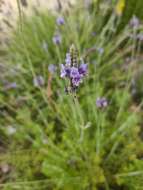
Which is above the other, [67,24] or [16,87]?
[67,24]

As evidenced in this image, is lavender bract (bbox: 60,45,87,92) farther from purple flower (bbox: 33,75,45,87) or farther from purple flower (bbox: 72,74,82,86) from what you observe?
purple flower (bbox: 33,75,45,87)

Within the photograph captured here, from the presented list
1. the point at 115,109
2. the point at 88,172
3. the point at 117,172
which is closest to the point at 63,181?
the point at 88,172

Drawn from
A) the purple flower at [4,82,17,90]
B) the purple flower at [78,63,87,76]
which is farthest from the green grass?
the purple flower at [78,63,87,76]

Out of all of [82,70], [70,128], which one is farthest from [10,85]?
[82,70]

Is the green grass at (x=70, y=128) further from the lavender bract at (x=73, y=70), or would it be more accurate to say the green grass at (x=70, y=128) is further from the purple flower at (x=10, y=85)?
the lavender bract at (x=73, y=70)

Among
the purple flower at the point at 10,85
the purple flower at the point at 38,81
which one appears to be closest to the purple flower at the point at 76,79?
the purple flower at the point at 38,81

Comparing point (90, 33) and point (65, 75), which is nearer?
point (65, 75)

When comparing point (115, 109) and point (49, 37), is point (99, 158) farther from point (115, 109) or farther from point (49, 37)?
point (49, 37)

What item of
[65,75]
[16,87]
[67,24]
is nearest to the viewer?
[65,75]
